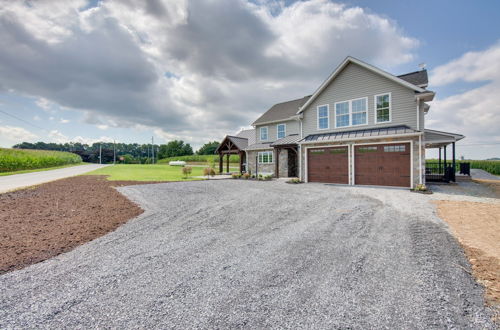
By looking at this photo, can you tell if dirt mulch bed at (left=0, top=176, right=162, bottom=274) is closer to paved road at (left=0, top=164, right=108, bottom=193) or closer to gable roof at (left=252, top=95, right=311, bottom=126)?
paved road at (left=0, top=164, right=108, bottom=193)

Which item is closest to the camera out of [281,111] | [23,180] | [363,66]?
[363,66]

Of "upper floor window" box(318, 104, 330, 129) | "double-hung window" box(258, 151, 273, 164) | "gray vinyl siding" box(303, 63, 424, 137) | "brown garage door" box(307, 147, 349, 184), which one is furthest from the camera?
"double-hung window" box(258, 151, 273, 164)

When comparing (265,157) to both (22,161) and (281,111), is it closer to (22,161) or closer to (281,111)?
(281,111)

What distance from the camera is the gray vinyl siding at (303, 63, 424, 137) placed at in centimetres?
1285

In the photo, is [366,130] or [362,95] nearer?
[366,130]

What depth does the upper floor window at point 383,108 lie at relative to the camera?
44.2 ft

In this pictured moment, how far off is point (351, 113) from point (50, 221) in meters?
16.4

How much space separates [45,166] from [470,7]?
48.5 meters

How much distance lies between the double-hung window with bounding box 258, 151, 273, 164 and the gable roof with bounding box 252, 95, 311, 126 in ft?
11.6

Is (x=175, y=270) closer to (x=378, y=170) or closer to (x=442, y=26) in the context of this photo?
(x=378, y=170)

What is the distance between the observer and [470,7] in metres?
10.5

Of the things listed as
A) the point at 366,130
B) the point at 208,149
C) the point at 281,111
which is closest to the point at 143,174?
the point at 281,111

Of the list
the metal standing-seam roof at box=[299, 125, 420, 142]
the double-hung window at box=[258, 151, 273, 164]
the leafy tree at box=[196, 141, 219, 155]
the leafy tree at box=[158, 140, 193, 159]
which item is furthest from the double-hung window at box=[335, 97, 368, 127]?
the leafy tree at box=[158, 140, 193, 159]

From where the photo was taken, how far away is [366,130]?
13914mm
